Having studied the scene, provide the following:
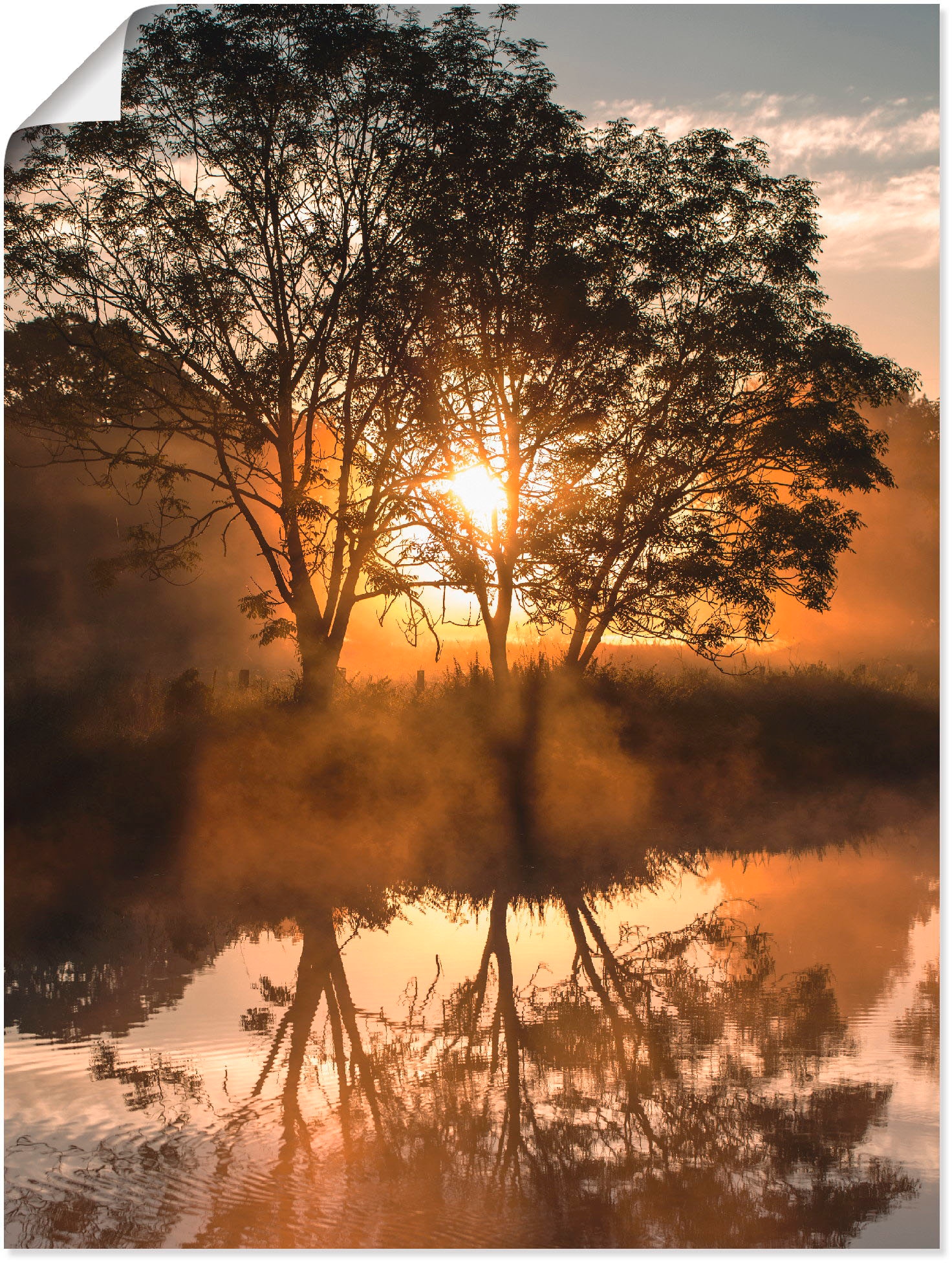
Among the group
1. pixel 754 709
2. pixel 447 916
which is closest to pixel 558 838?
pixel 447 916

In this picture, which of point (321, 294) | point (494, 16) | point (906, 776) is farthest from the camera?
point (321, 294)

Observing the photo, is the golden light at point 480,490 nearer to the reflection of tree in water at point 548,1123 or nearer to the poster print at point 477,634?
the poster print at point 477,634

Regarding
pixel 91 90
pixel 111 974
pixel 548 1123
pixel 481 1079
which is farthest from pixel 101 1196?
pixel 91 90

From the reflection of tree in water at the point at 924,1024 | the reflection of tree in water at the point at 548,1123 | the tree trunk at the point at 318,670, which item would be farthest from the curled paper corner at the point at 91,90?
the reflection of tree in water at the point at 924,1024

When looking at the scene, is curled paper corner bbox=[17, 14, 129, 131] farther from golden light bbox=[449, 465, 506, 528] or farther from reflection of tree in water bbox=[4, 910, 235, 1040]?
reflection of tree in water bbox=[4, 910, 235, 1040]

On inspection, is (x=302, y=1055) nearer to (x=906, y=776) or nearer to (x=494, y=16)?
(x=906, y=776)

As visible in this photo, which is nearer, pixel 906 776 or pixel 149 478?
pixel 906 776

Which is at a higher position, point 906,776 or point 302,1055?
point 906,776
